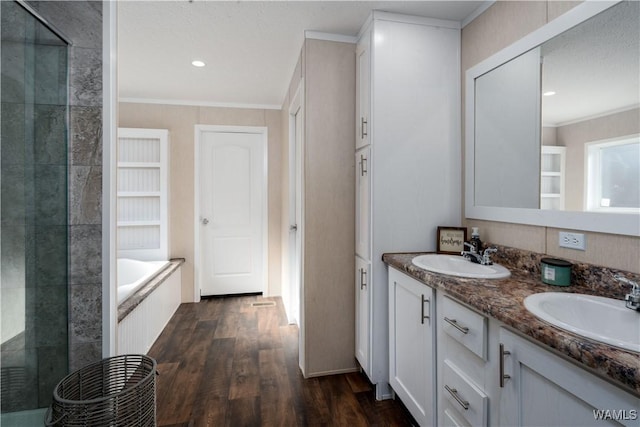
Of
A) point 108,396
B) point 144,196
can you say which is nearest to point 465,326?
point 108,396

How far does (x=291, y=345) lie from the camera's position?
2.66m

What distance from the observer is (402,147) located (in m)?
1.93

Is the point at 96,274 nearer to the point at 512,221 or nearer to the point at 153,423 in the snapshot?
the point at 153,423

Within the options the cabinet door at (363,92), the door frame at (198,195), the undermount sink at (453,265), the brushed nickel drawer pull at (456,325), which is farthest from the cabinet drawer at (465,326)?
the door frame at (198,195)

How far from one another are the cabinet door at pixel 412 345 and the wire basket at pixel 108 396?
1176 millimetres


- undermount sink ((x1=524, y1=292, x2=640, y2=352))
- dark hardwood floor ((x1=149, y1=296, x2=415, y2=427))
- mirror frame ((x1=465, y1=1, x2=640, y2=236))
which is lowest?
dark hardwood floor ((x1=149, y1=296, x2=415, y2=427))

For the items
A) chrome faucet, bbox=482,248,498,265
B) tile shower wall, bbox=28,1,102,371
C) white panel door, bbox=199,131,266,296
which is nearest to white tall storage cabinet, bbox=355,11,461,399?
chrome faucet, bbox=482,248,498,265

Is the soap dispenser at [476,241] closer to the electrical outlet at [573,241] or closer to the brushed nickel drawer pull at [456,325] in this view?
the electrical outlet at [573,241]

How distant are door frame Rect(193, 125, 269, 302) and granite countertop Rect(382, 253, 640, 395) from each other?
2480 mm

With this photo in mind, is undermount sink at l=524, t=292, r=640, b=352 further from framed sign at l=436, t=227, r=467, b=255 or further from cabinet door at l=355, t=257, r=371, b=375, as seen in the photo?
cabinet door at l=355, t=257, r=371, b=375

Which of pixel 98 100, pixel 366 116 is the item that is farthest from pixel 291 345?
pixel 98 100

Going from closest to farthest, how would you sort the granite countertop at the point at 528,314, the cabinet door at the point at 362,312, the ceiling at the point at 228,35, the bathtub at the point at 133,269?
the granite countertop at the point at 528,314
the ceiling at the point at 228,35
the cabinet door at the point at 362,312
the bathtub at the point at 133,269

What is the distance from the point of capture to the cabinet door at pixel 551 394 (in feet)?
2.29

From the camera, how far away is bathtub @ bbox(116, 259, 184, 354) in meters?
2.13
